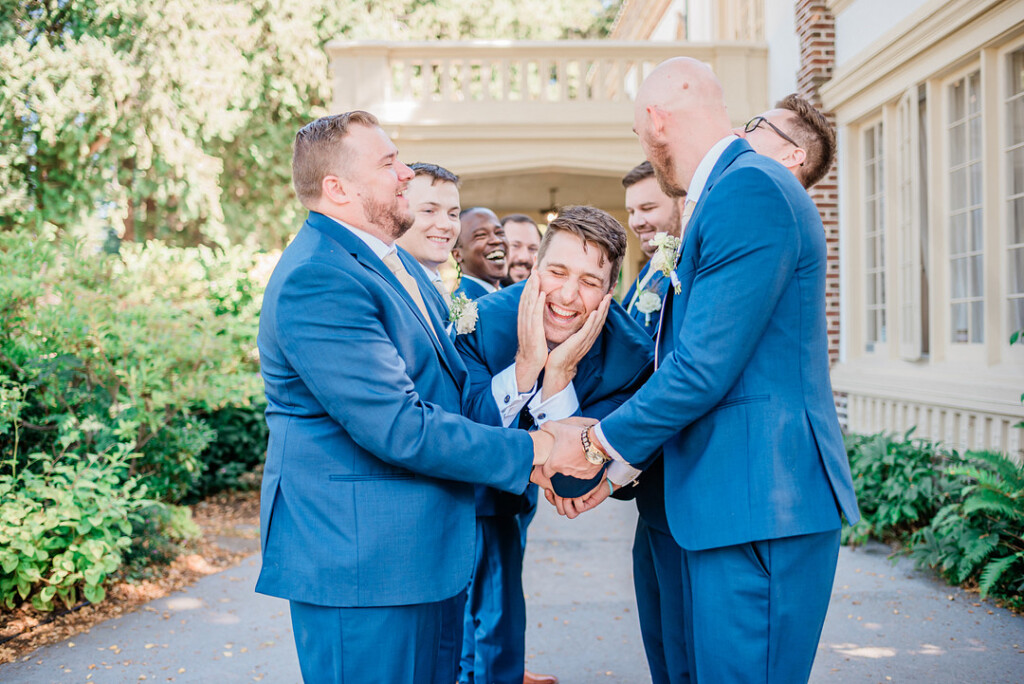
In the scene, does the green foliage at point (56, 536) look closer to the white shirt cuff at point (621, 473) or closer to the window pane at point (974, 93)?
the white shirt cuff at point (621, 473)

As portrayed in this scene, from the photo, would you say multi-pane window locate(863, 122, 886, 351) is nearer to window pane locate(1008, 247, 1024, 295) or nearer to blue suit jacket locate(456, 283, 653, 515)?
window pane locate(1008, 247, 1024, 295)

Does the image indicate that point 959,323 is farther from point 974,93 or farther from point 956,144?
point 974,93

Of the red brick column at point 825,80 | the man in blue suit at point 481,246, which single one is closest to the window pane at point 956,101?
the red brick column at point 825,80

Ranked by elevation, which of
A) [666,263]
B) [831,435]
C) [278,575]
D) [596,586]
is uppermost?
[666,263]

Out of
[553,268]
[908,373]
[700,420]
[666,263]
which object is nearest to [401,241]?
[553,268]

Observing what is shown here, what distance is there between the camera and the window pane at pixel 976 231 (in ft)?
21.6

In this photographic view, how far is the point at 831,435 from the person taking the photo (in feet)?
7.55

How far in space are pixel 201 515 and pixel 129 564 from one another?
89.5 inches

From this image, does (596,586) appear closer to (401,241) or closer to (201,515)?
(401,241)

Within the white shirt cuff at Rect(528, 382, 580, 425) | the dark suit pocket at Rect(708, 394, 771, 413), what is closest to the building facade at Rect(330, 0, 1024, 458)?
the white shirt cuff at Rect(528, 382, 580, 425)

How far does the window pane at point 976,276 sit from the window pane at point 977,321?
88 mm

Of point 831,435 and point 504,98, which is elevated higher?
point 504,98

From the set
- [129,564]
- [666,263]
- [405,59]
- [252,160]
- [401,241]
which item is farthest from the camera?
[252,160]

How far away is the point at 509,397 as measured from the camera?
9.89 ft
